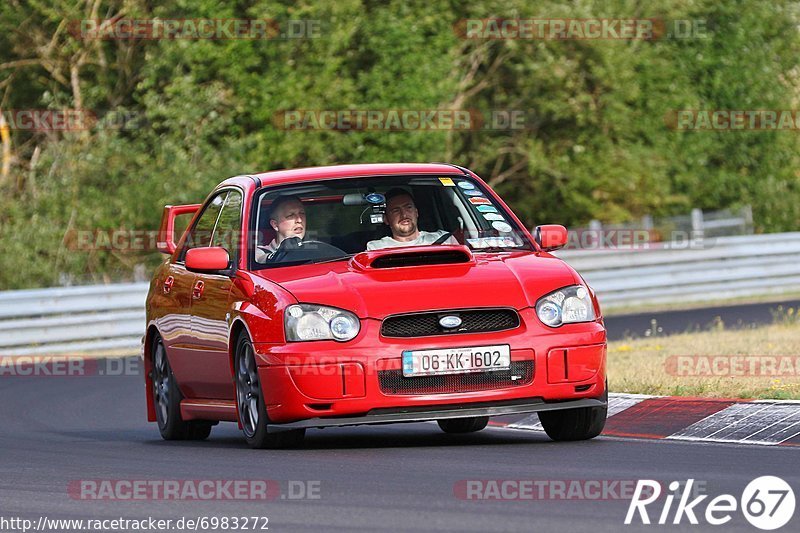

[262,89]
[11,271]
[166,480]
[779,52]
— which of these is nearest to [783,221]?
[779,52]

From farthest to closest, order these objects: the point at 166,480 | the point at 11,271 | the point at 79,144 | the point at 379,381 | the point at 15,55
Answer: the point at 15,55
the point at 79,144
the point at 11,271
the point at 379,381
the point at 166,480

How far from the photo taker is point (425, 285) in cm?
923

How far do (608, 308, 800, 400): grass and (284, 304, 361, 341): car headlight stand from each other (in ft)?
10.1

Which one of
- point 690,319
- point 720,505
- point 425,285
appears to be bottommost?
point 690,319

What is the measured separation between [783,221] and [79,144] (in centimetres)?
1783

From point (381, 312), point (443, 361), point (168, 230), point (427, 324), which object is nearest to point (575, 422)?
point (443, 361)

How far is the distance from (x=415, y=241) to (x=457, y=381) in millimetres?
1537

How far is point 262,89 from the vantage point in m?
30.7

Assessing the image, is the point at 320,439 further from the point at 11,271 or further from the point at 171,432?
the point at 11,271

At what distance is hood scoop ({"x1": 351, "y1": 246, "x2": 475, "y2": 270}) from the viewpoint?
9.54 metres

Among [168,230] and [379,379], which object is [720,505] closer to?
[379,379]

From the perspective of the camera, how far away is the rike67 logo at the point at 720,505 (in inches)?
255
